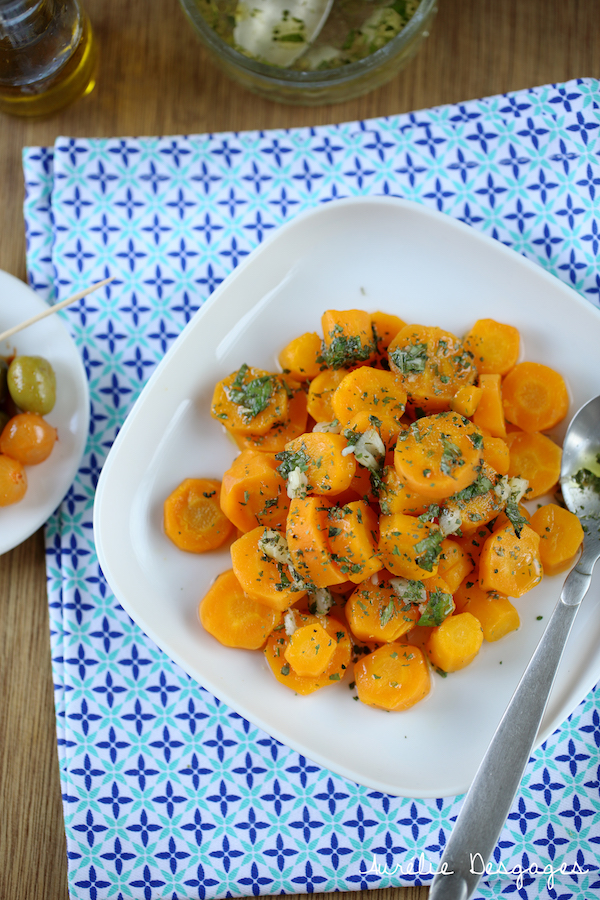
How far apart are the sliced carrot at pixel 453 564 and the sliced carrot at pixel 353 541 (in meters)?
0.17

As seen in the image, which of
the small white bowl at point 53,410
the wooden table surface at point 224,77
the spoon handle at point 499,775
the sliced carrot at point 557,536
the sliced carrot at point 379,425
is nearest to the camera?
the spoon handle at point 499,775

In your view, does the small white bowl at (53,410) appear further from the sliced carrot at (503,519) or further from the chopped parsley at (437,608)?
the sliced carrot at (503,519)

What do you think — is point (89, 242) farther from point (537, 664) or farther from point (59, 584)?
point (537, 664)

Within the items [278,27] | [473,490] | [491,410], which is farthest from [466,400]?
[278,27]

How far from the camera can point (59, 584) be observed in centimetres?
198

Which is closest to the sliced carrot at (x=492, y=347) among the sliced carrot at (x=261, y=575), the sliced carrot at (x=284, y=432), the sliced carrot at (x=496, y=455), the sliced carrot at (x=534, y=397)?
the sliced carrot at (x=534, y=397)

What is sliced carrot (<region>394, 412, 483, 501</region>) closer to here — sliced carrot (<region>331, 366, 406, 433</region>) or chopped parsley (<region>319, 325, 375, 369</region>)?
sliced carrot (<region>331, 366, 406, 433</region>)

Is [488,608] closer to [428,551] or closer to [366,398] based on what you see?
[428,551]

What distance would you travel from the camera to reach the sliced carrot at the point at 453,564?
1.68 meters

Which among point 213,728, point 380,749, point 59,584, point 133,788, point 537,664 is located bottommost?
point 133,788

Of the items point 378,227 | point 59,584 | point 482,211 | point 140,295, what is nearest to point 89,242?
point 140,295

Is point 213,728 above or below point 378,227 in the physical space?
below

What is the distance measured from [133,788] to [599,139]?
→ 7.61 feet

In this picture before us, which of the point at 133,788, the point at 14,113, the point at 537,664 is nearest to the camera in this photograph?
the point at 537,664
